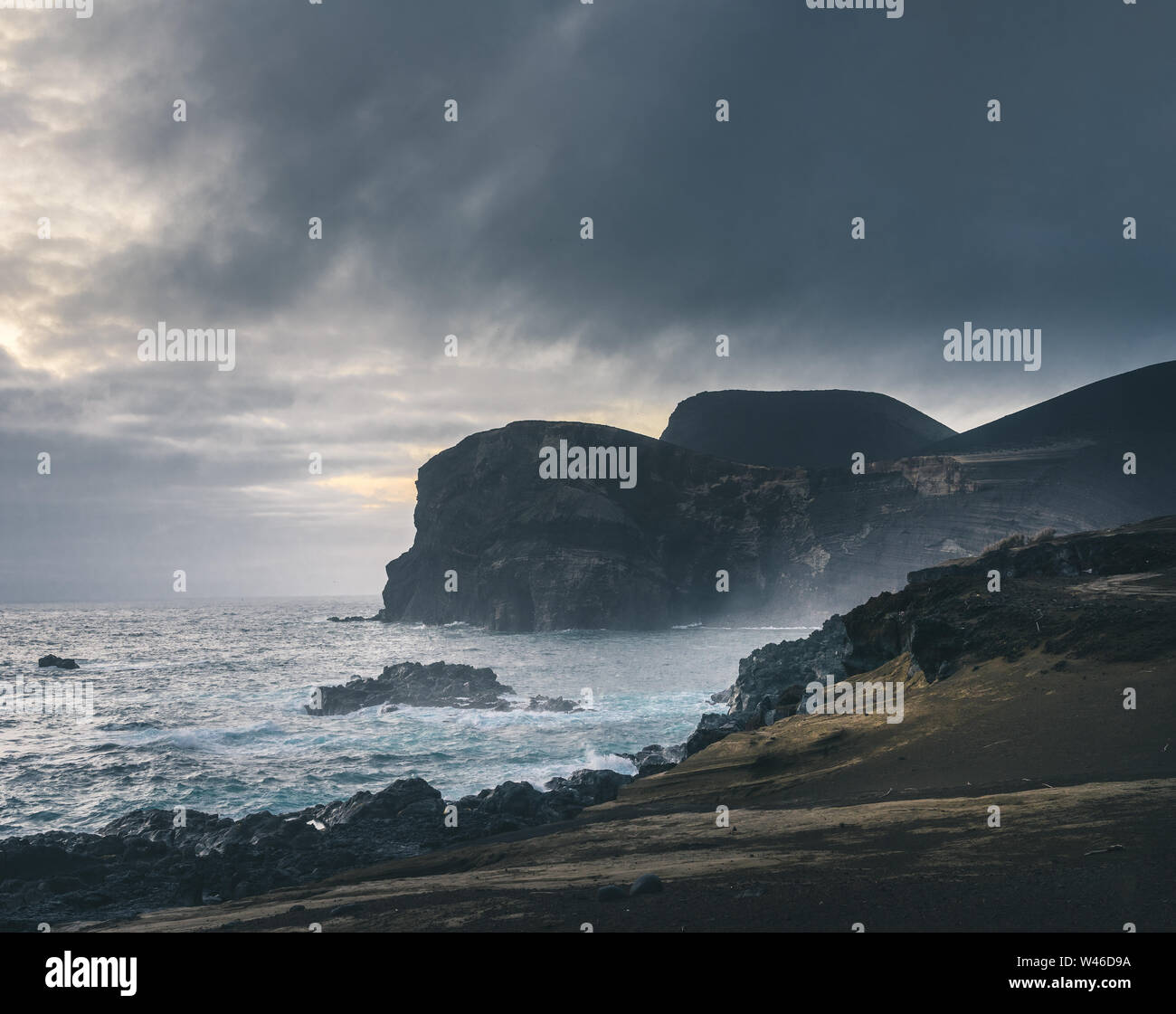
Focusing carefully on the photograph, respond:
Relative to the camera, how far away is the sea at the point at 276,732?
96.2 ft

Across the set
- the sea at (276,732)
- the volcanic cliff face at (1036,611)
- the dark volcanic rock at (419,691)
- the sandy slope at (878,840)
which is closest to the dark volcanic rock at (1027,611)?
the volcanic cliff face at (1036,611)

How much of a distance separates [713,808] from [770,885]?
7227 millimetres

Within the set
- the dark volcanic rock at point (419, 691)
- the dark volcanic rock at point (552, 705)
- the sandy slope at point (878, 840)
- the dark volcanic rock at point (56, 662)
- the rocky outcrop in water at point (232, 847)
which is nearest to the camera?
the sandy slope at point (878, 840)

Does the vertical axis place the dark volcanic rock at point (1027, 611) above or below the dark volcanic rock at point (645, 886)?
above

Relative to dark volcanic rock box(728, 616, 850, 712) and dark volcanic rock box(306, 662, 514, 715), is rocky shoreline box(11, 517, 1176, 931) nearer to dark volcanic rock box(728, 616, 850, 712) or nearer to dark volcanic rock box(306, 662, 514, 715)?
dark volcanic rock box(728, 616, 850, 712)

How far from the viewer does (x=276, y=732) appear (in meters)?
41.3

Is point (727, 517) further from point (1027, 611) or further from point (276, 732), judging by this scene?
point (1027, 611)

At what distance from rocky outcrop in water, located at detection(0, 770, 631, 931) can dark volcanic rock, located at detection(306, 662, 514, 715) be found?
25879 millimetres

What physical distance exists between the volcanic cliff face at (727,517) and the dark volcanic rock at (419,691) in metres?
87.1

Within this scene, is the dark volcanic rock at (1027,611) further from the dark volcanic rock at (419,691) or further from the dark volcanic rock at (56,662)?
the dark volcanic rock at (56,662)

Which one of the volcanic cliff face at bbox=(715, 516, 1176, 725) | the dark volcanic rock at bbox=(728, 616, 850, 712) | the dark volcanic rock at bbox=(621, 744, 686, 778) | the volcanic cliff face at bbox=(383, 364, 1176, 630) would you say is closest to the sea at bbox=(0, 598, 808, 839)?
the dark volcanic rock at bbox=(621, 744, 686, 778)

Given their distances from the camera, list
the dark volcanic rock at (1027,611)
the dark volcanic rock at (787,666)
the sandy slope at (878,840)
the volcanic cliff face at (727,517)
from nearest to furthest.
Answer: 1. the sandy slope at (878,840)
2. the dark volcanic rock at (1027,611)
3. the dark volcanic rock at (787,666)
4. the volcanic cliff face at (727,517)

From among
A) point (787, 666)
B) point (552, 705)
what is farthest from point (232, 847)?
point (787, 666)
